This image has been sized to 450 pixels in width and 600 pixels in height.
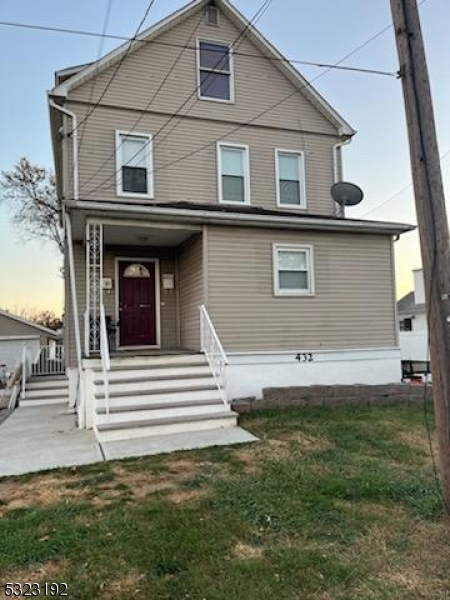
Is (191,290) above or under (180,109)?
under

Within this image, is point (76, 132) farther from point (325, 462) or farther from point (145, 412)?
point (325, 462)

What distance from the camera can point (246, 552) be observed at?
129 inches

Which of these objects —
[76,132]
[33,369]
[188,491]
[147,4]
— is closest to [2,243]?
[33,369]

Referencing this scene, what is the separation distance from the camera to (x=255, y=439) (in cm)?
639

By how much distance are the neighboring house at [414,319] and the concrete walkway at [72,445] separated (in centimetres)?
1106

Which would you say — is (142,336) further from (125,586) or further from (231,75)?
(125,586)

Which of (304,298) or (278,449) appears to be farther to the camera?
(304,298)

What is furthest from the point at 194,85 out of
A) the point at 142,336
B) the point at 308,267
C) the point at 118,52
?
the point at 142,336

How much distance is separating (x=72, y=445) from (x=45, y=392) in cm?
503

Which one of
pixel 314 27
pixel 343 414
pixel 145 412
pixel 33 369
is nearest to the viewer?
pixel 145 412

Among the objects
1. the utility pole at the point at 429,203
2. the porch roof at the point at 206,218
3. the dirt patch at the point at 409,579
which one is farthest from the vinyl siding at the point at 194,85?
the dirt patch at the point at 409,579

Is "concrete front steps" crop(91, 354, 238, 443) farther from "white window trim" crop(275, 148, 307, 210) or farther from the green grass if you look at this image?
"white window trim" crop(275, 148, 307, 210)

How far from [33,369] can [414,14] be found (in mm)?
12677

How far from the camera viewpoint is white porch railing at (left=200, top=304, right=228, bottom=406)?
7.91 metres
